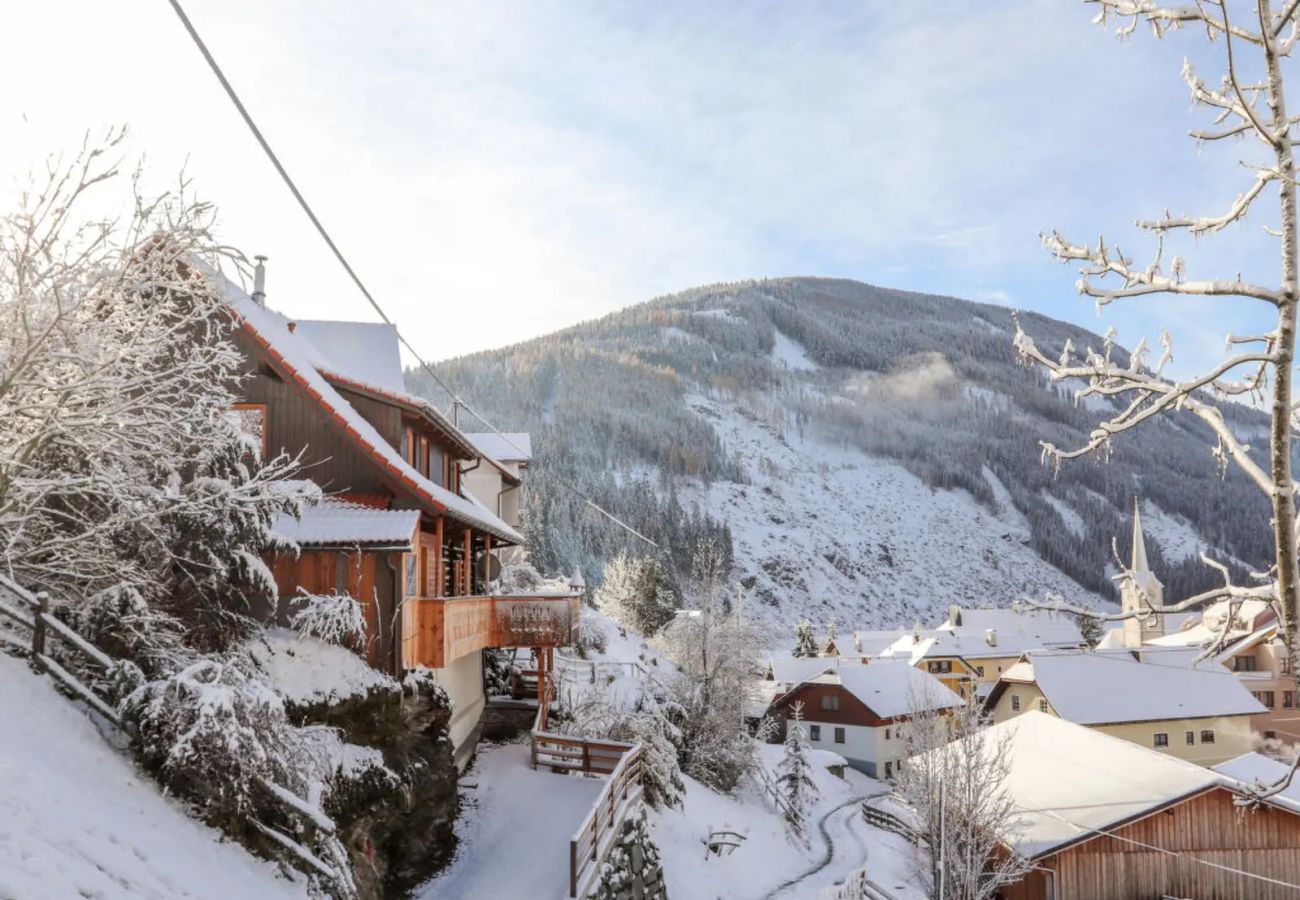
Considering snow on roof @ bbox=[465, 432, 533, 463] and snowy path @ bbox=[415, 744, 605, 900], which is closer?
snowy path @ bbox=[415, 744, 605, 900]

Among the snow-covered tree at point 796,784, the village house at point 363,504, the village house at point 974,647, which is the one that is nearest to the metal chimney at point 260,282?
the village house at point 363,504

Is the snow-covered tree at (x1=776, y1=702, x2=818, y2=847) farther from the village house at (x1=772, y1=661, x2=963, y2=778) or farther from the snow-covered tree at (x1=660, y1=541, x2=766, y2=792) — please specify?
the village house at (x1=772, y1=661, x2=963, y2=778)

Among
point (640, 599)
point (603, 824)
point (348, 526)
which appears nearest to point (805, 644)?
point (640, 599)

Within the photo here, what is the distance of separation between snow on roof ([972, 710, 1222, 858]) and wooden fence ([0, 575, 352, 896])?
22.5 m

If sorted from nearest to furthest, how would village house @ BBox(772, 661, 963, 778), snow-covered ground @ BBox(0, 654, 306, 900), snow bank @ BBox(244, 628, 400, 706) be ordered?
snow-covered ground @ BBox(0, 654, 306, 900), snow bank @ BBox(244, 628, 400, 706), village house @ BBox(772, 661, 963, 778)

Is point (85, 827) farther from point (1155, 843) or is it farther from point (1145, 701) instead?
point (1145, 701)

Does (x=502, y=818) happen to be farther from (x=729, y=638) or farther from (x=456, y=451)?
(x=729, y=638)

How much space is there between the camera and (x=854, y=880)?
81.7ft

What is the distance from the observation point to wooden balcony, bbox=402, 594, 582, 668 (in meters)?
18.5

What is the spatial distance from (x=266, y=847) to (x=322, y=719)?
12.2 ft

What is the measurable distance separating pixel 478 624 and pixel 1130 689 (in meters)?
52.0

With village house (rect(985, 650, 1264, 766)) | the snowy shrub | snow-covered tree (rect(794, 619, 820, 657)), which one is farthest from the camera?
snow-covered tree (rect(794, 619, 820, 657))

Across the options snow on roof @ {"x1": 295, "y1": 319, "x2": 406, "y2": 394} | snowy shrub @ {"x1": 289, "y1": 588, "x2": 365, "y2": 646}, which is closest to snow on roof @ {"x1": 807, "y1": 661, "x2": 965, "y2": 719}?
snow on roof @ {"x1": 295, "y1": 319, "x2": 406, "y2": 394}

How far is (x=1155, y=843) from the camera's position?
28891 mm
